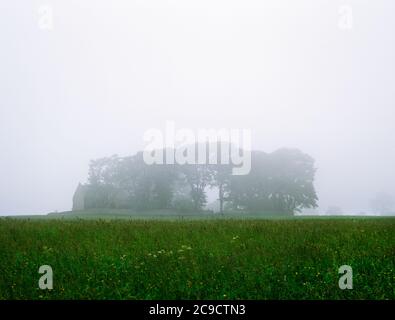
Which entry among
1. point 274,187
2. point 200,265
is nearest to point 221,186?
point 274,187

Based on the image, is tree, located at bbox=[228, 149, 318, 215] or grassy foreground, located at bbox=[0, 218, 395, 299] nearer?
grassy foreground, located at bbox=[0, 218, 395, 299]

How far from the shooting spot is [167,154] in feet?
212

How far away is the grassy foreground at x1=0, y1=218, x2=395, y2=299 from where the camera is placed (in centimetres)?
611

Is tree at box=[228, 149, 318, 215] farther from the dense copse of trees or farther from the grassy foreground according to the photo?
the grassy foreground

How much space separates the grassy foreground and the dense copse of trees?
43.0 m

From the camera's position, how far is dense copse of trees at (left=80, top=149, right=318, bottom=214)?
5544 cm

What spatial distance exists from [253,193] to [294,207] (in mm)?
7297

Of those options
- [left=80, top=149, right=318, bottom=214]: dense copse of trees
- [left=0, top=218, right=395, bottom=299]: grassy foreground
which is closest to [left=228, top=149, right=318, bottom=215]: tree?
[left=80, top=149, right=318, bottom=214]: dense copse of trees

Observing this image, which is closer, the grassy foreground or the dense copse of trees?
the grassy foreground

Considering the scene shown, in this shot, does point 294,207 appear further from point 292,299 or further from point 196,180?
point 292,299

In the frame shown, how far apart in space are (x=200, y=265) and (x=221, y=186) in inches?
1951

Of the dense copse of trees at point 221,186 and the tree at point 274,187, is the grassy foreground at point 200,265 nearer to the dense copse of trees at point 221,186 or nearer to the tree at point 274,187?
the dense copse of trees at point 221,186

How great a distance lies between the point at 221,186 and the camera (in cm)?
5644

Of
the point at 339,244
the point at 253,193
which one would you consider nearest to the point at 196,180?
the point at 253,193
